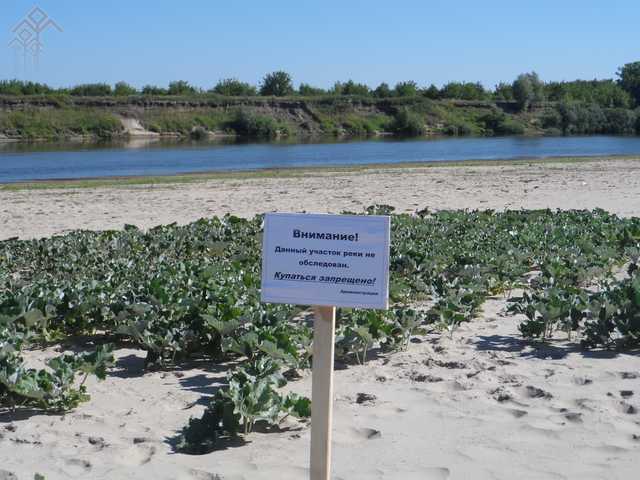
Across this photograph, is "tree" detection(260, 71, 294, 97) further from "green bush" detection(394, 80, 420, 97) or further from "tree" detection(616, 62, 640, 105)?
"tree" detection(616, 62, 640, 105)

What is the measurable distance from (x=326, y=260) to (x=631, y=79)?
471ft

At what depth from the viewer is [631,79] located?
419ft

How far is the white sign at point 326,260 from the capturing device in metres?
3.07

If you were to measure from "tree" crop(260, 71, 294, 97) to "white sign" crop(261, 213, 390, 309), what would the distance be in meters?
111

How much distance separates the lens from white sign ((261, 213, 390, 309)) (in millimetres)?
3074

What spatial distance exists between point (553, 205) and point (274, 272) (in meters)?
12.7

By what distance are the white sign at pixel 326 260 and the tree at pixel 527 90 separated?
102828 millimetres

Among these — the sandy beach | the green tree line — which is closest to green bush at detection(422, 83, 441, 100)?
the green tree line

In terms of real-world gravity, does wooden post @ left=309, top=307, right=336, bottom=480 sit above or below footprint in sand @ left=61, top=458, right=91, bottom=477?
above

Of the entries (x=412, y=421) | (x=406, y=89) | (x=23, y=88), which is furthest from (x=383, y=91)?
(x=412, y=421)

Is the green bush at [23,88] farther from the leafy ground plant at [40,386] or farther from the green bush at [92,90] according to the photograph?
the leafy ground plant at [40,386]

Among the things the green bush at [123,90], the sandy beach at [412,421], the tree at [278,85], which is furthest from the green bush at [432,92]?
the sandy beach at [412,421]

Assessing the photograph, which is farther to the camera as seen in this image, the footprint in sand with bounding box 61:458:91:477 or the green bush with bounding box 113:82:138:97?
the green bush with bounding box 113:82:138:97

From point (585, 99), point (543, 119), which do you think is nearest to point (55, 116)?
point (543, 119)
